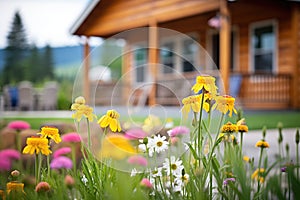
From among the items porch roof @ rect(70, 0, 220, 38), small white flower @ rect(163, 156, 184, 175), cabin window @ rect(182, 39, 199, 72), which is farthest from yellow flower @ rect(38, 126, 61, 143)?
cabin window @ rect(182, 39, 199, 72)

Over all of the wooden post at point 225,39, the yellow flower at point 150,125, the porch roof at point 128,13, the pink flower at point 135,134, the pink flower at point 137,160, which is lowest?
the pink flower at point 137,160

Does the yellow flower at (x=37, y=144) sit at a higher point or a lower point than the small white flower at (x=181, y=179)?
higher

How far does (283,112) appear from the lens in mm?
7102

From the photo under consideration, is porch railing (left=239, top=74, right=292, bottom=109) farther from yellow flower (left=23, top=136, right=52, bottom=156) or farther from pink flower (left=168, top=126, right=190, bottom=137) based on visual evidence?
yellow flower (left=23, top=136, right=52, bottom=156)

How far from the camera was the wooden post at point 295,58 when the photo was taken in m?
7.58

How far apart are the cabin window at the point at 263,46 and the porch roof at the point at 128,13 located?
5.62 ft

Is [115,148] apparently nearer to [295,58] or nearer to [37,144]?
[37,144]

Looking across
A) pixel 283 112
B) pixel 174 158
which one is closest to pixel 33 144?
pixel 174 158

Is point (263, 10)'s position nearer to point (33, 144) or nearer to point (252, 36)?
point (252, 36)

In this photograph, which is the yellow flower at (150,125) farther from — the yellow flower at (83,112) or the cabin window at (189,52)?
the cabin window at (189,52)

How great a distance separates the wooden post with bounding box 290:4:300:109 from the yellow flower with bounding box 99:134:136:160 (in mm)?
7082

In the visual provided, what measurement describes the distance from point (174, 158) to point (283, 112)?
6430mm

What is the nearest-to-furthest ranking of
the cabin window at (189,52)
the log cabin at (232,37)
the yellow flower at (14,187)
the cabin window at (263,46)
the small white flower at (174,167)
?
the yellow flower at (14,187) < the small white flower at (174,167) < the log cabin at (232,37) < the cabin window at (263,46) < the cabin window at (189,52)

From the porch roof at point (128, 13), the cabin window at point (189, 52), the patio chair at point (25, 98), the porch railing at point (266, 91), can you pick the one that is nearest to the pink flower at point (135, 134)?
the porch roof at point (128, 13)
